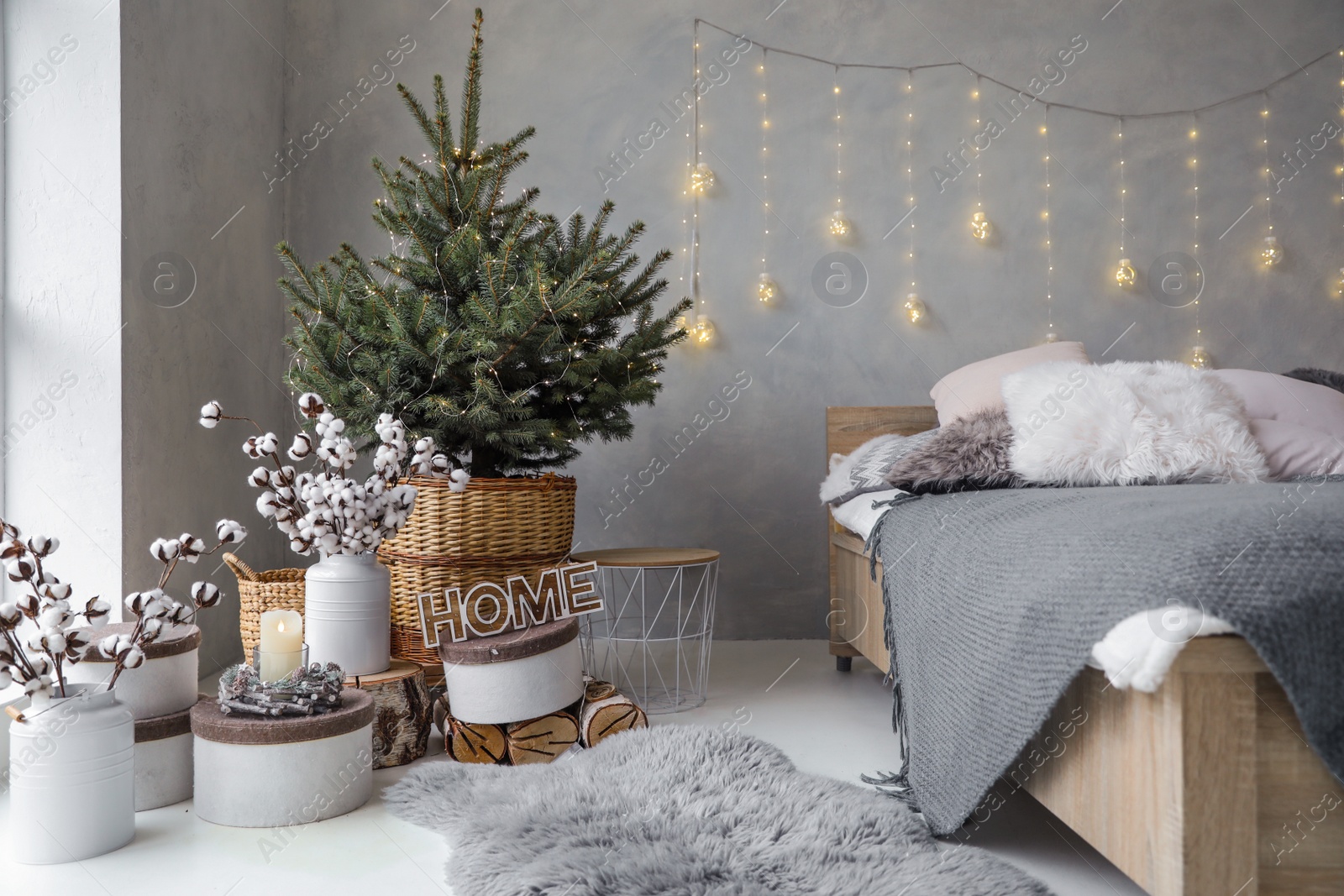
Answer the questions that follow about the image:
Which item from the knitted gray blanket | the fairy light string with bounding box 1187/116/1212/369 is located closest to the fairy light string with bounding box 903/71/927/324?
the fairy light string with bounding box 1187/116/1212/369

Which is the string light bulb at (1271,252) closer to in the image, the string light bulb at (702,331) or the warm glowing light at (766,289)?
the warm glowing light at (766,289)

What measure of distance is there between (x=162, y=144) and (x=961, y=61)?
90.7 inches

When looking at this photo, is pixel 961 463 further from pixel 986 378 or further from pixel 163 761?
pixel 163 761

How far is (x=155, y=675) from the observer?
5.15 ft

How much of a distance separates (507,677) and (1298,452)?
1.59m

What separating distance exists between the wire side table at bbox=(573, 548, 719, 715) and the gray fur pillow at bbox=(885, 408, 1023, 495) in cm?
53

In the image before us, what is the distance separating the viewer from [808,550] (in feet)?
9.66

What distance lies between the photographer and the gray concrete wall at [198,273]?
2068 millimetres

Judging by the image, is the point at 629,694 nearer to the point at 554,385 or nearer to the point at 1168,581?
the point at 554,385

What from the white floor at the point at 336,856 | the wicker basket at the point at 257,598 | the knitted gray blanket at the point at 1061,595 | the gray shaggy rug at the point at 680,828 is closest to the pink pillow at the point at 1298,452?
the knitted gray blanket at the point at 1061,595

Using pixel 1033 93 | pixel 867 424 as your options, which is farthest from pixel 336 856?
pixel 1033 93

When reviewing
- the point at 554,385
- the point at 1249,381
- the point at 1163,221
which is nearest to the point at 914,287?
the point at 1163,221

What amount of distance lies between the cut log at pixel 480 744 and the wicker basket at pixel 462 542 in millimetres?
318

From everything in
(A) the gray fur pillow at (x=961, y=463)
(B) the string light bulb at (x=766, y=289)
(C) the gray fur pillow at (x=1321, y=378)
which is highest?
(B) the string light bulb at (x=766, y=289)
